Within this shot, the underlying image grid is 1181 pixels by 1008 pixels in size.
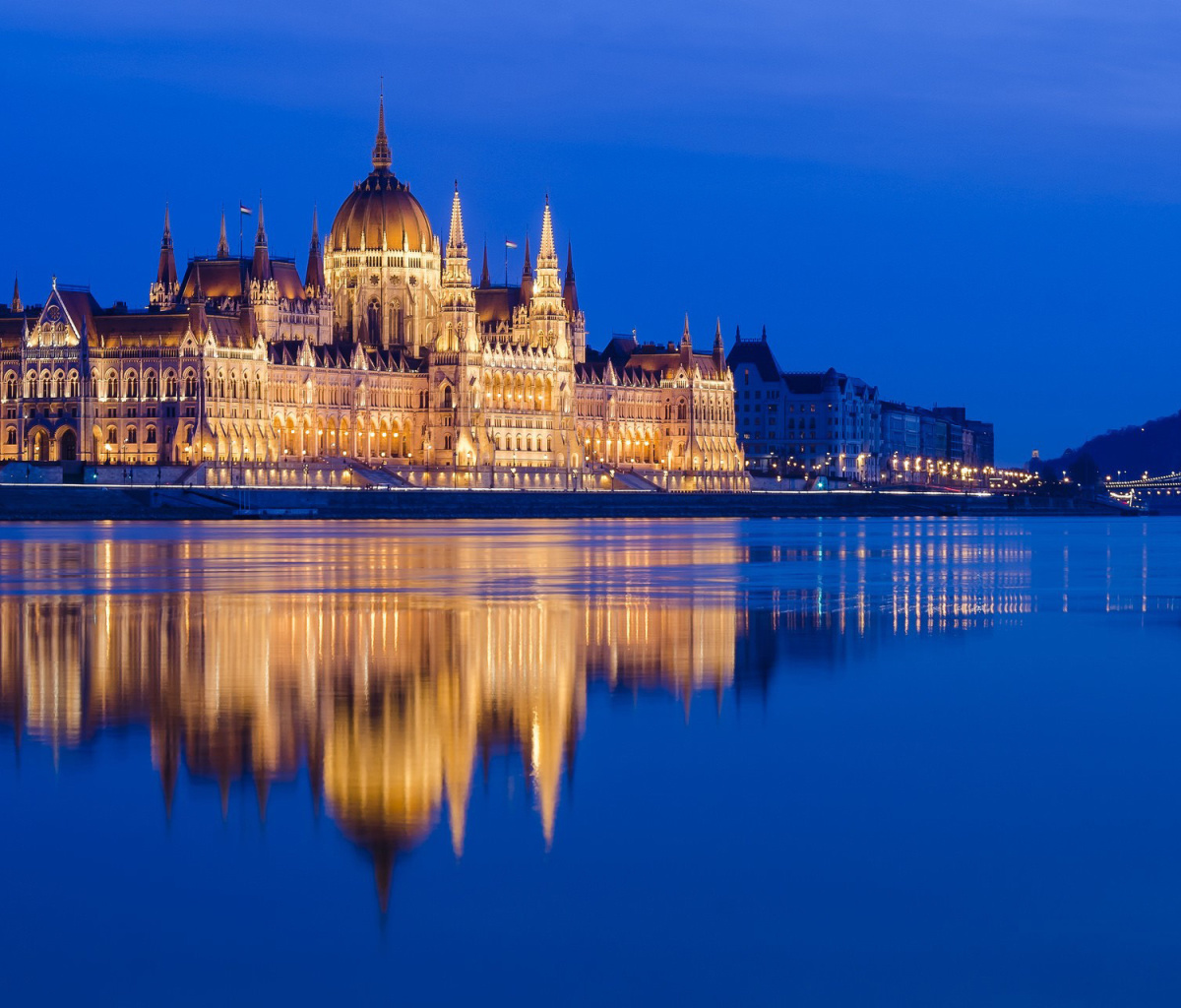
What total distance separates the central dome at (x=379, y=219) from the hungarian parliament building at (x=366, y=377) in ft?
0.52

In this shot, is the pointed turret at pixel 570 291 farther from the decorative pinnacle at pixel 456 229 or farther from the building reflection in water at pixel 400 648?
the building reflection in water at pixel 400 648

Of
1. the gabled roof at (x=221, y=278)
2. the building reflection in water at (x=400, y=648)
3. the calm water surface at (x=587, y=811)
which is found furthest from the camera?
the gabled roof at (x=221, y=278)

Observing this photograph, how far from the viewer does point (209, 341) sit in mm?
131500

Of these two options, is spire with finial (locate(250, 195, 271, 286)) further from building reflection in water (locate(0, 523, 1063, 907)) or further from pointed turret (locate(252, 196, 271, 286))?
building reflection in water (locate(0, 523, 1063, 907))

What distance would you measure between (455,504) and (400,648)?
100437mm

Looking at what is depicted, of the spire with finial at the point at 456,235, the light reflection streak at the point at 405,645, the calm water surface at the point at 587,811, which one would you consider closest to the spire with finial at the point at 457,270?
the spire with finial at the point at 456,235

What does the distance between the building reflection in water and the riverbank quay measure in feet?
171

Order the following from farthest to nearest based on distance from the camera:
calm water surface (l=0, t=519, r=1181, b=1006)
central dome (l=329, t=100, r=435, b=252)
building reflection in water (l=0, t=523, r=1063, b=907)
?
central dome (l=329, t=100, r=435, b=252) → building reflection in water (l=0, t=523, r=1063, b=907) → calm water surface (l=0, t=519, r=1181, b=1006)

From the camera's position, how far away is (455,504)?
126m

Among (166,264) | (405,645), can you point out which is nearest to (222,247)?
(166,264)

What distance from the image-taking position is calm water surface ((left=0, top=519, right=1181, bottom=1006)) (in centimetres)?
1043

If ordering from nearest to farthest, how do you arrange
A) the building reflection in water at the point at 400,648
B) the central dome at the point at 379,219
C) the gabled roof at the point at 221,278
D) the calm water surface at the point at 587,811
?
the calm water surface at the point at 587,811 → the building reflection in water at the point at 400,648 → the gabled roof at the point at 221,278 → the central dome at the point at 379,219

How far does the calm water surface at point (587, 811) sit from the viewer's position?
10430mm

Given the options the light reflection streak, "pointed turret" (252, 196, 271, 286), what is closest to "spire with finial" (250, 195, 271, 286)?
"pointed turret" (252, 196, 271, 286)
